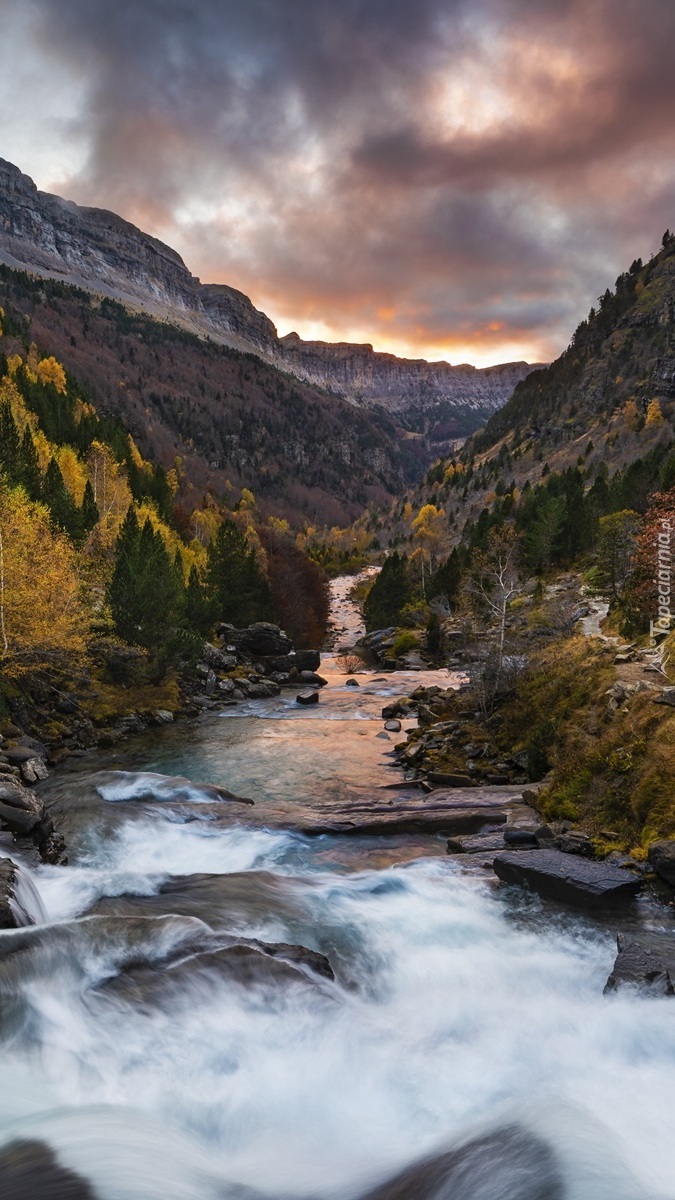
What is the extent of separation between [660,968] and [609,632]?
2691 cm

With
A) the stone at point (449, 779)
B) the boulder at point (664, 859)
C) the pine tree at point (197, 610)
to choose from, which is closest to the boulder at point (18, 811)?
the stone at point (449, 779)

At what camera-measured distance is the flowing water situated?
7.02 meters

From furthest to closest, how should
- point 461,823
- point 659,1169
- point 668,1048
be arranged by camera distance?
point 461,823 < point 668,1048 < point 659,1169

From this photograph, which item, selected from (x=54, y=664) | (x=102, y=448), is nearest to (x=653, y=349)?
(x=102, y=448)

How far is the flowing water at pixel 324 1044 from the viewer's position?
7.02 metres

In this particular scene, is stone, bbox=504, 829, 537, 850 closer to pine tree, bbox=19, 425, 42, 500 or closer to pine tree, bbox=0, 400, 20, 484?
pine tree, bbox=19, 425, 42, 500

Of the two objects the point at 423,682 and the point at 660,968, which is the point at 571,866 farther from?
the point at 423,682

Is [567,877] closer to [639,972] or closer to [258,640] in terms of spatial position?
[639,972]

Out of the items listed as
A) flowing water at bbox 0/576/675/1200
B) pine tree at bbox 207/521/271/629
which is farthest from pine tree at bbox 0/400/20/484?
flowing water at bbox 0/576/675/1200

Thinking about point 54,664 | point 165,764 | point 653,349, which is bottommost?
point 165,764

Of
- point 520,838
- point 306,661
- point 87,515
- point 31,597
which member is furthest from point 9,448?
point 520,838

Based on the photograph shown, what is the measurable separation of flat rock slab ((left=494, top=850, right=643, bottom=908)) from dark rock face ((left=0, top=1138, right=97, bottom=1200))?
34.5 ft

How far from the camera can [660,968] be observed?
10.3m

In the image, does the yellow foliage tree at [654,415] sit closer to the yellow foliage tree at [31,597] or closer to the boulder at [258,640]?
the boulder at [258,640]
